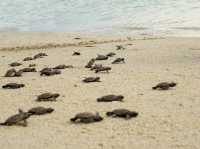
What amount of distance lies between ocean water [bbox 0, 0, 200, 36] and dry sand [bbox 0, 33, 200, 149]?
22.8 feet

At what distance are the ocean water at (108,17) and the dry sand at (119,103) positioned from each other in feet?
22.8

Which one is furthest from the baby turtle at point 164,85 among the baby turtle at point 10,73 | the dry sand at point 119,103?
the baby turtle at point 10,73

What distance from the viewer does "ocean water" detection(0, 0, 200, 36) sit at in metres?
29.5

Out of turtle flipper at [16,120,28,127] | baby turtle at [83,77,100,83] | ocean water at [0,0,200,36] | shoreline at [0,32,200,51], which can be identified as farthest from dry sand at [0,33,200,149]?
ocean water at [0,0,200,36]

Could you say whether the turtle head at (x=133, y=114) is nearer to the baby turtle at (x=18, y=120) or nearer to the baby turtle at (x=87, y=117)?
the baby turtle at (x=87, y=117)

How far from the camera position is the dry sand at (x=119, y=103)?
10.0m

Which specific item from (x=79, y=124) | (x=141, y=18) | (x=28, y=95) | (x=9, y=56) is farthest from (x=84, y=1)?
(x=79, y=124)

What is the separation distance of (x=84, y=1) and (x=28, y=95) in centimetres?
3254

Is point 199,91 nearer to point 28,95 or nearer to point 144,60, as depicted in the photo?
point 28,95

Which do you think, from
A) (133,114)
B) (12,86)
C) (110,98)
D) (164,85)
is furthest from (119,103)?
(12,86)

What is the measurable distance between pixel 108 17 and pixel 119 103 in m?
22.2

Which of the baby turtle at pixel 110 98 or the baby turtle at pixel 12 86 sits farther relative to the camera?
the baby turtle at pixel 12 86

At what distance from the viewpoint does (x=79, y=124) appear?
1110 centimetres

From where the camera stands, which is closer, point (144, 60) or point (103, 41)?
point (144, 60)
